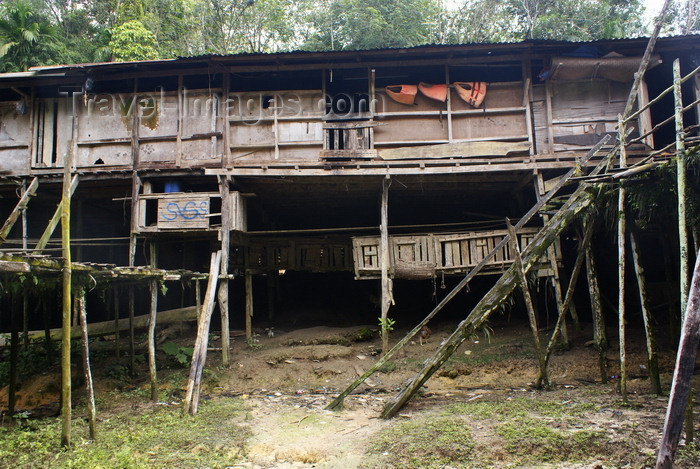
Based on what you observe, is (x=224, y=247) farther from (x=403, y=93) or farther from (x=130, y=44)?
(x=130, y=44)

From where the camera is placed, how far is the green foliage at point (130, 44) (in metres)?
18.8

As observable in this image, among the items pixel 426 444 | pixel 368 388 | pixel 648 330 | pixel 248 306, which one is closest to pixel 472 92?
pixel 648 330

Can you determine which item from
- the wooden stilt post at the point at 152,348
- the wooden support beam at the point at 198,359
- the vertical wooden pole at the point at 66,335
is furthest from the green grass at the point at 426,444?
the wooden stilt post at the point at 152,348

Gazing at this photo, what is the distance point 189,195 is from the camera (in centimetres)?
1080

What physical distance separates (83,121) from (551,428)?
41.2 feet

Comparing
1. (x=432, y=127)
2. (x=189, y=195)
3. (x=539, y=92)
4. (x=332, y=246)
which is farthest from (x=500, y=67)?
(x=189, y=195)

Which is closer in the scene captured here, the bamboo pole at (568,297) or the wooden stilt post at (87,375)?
the wooden stilt post at (87,375)

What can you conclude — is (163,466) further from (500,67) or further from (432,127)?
(500,67)

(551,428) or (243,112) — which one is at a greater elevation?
(243,112)

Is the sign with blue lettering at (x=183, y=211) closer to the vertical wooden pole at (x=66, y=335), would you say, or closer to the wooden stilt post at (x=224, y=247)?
the wooden stilt post at (x=224, y=247)

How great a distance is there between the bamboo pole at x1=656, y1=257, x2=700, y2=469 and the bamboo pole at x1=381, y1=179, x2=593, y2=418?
3.89 metres

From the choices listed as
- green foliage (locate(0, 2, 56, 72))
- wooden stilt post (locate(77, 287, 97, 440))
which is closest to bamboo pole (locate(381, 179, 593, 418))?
wooden stilt post (locate(77, 287, 97, 440))

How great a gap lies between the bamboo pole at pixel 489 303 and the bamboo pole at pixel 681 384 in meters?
3.89

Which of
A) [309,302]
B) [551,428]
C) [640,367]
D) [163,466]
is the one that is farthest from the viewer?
[309,302]
